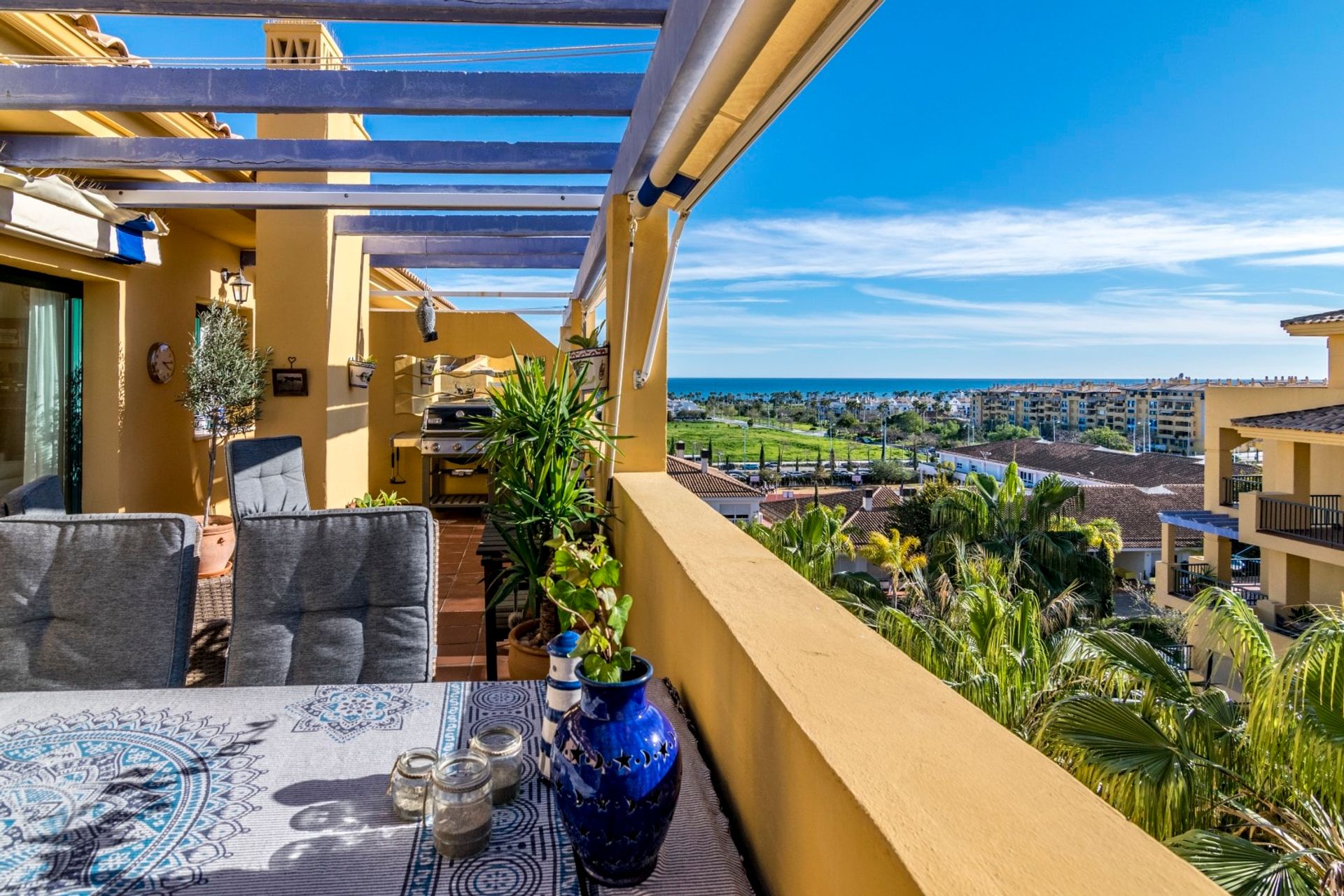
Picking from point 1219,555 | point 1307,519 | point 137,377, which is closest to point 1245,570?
point 1219,555

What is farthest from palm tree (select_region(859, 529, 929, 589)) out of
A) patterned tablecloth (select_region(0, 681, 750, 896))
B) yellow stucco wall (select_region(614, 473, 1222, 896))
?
patterned tablecloth (select_region(0, 681, 750, 896))

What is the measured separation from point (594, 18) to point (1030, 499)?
16312 millimetres

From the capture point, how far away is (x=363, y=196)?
15.1 ft

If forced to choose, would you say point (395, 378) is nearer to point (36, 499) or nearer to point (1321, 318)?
point (36, 499)

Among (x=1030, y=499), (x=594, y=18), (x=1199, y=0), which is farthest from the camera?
(x=1199, y=0)

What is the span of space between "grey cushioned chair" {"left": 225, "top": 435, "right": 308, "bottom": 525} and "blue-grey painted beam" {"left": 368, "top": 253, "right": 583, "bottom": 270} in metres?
2.95

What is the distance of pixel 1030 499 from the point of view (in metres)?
16.4

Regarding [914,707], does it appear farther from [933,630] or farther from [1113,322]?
[1113,322]

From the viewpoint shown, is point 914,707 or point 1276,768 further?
point 1276,768

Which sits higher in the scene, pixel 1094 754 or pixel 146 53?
pixel 146 53

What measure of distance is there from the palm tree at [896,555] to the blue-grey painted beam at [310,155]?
33.5ft

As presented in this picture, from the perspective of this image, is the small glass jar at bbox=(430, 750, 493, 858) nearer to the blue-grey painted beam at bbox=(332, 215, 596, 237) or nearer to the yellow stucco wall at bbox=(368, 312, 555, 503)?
the blue-grey painted beam at bbox=(332, 215, 596, 237)

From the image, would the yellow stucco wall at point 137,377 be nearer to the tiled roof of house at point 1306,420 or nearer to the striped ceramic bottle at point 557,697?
the striped ceramic bottle at point 557,697

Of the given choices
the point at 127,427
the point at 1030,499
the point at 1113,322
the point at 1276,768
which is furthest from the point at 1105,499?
the point at 1113,322
